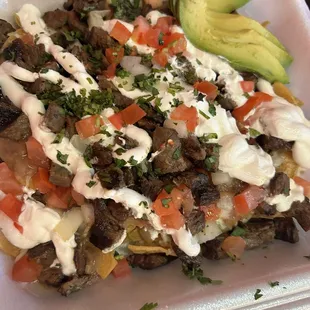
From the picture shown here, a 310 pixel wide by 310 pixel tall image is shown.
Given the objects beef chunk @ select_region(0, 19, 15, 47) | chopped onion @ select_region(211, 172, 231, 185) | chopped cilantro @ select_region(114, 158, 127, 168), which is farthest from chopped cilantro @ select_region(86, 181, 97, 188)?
beef chunk @ select_region(0, 19, 15, 47)

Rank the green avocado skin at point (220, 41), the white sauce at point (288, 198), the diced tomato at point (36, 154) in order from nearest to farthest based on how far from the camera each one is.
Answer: the diced tomato at point (36, 154) < the white sauce at point (288, 198) < the green avocado skin at point (220, 41)

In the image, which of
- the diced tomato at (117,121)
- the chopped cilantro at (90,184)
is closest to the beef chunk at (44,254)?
the chopped cilantro at (90,184)

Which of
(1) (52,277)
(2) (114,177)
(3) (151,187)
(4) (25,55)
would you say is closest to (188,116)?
(3) (151,187)

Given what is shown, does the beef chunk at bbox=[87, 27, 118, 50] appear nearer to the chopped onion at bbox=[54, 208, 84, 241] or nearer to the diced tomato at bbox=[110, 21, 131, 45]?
the diced tomato at bbox=[110, 21, 131, 45]

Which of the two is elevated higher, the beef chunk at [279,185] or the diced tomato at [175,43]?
the diced tomato at [175,43]

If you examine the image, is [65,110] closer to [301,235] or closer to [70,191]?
[70,191]

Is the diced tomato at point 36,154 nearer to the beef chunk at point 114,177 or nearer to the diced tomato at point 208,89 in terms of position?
the beef chunk at point 114,177

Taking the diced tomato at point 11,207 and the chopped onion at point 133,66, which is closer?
the diced tomato at point 11,207
